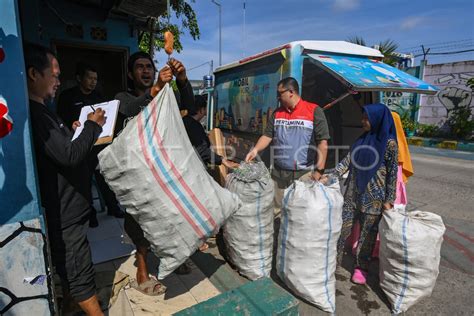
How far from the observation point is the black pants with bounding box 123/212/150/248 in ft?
6.99

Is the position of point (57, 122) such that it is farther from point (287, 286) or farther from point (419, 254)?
point (419, 254)

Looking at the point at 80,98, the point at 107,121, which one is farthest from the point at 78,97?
the point at 107,121

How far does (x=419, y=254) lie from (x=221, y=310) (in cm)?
143

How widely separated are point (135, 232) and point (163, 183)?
75cm

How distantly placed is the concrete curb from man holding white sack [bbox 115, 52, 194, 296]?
9.98m

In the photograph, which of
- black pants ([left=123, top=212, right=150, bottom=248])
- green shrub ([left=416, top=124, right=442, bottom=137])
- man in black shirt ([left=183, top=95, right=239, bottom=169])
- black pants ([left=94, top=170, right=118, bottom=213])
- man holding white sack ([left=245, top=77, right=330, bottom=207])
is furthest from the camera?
green shrub ([left=416, top=124, right=442, bottom=137])

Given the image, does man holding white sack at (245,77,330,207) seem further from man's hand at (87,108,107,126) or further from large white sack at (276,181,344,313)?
man's hand at (87,108,107,126)

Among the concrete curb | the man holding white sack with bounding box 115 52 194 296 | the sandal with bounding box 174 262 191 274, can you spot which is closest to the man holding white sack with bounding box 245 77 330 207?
the man holding white sack with bounding box 115 52 194 296

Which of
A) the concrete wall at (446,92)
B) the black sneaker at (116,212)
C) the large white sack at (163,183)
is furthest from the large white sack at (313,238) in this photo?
the concrete wall at (446,92)

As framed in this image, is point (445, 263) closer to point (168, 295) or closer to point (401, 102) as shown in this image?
point (168, 295)

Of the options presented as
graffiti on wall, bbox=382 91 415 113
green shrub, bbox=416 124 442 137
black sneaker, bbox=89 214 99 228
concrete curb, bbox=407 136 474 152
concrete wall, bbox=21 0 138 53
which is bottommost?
black sneaker, bbox=89 214 99 228

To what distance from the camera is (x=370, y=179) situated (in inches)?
94.3

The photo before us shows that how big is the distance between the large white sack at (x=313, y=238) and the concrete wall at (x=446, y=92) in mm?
9592

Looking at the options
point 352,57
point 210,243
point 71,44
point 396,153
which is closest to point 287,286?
point 210,243
